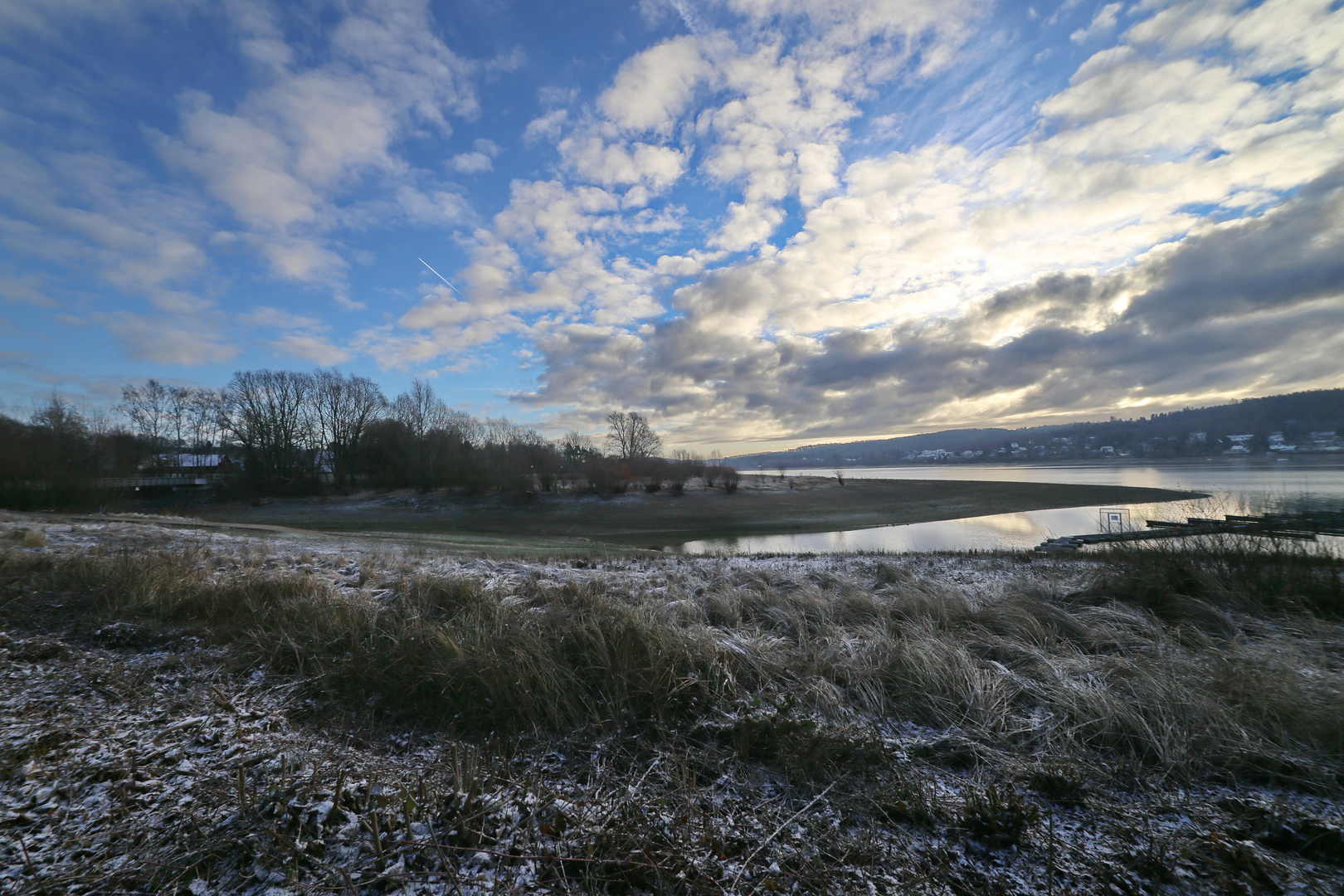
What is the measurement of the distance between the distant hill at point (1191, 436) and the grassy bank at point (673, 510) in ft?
107

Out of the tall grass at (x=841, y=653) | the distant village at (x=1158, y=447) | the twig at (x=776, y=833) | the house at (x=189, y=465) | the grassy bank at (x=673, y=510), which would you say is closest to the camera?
the twig at (x=776, y=833)

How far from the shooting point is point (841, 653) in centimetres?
414

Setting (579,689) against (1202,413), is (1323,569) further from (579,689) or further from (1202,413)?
(1202,413)

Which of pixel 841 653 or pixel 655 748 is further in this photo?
pixel 841 653

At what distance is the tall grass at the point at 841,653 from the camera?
2.93 metres

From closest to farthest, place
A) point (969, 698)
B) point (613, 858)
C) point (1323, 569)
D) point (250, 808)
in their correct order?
point (613, 858) → point (250, 808) → point (969, 698) → point (1323, 569)

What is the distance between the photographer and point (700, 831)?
215cm

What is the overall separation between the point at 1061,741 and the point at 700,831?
7.64ft

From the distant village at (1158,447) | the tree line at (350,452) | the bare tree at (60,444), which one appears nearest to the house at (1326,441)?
the distant village at (1158,447)

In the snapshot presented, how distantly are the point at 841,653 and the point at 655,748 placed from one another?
2089 mm

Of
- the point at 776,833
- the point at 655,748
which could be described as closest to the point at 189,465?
the point at 655,748

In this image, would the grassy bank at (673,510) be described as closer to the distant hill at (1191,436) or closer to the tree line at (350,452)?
the tree line at (350,452)

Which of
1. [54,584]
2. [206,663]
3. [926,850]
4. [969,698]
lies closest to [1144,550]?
[969,698]

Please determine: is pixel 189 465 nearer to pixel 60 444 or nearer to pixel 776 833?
pixel 60 444
